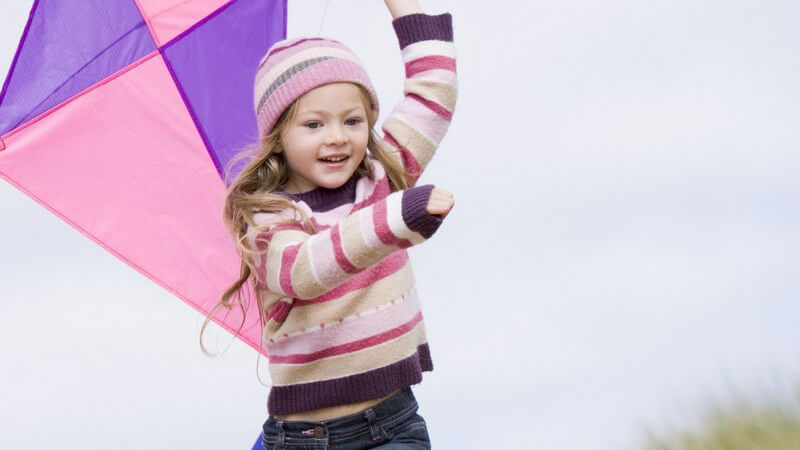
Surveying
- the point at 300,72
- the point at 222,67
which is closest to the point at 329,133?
the point at 300,72

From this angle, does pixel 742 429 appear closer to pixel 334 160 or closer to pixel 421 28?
pixel 334 160

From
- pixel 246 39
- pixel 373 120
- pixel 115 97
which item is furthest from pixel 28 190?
pixel 373 120

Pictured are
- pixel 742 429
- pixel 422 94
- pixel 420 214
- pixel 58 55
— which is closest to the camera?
pixel 742 429

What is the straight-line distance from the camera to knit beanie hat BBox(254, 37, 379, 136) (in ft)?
9.40

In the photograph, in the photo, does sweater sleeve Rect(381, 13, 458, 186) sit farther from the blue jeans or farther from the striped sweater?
the blue jeans

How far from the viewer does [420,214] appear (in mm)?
2404

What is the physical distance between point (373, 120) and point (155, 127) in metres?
1.10

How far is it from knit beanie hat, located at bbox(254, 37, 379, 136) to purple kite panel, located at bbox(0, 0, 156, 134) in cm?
95

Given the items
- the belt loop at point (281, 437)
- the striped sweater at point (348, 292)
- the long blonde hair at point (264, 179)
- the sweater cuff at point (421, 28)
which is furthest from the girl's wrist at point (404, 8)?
the belt loop at point (281, 437)

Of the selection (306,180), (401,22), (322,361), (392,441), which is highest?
(401,22)

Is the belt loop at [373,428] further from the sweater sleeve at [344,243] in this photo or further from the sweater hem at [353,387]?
the sweater sleeve at [344,243]

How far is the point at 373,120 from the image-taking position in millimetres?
2984

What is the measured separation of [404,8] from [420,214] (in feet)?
3.28

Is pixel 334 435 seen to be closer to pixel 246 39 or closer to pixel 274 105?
pixel 274 105
